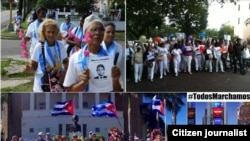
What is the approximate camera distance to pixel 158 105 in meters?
7.98

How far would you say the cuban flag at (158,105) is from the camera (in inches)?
312

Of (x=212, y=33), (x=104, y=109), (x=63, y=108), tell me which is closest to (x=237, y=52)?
(x=212, y=33)

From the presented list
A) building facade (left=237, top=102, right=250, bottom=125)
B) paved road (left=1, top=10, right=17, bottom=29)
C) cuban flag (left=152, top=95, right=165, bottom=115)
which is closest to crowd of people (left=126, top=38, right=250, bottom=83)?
cuban flag (left=152, top=95, right=165, bottom=115)

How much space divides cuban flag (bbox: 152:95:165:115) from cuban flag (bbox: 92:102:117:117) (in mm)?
584

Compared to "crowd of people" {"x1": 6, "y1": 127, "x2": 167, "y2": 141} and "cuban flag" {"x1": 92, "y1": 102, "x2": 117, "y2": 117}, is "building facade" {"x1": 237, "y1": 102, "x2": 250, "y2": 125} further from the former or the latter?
"cuban flag" {"x1": 92, "y1": 102, "x2": 117, "y2": 117}

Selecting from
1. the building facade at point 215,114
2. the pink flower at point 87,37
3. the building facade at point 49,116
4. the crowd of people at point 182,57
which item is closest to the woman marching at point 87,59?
the pink flower at point 87,37

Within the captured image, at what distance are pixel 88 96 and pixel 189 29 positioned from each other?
1.73 meters

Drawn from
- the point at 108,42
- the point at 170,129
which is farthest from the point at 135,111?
the point at 108,42

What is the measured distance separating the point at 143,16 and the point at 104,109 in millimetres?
1435

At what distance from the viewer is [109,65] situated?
7.89 m

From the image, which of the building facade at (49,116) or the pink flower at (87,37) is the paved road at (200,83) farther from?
the pink flower at (87,37)

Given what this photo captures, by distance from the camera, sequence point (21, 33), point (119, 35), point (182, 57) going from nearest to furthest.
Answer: point (119, 35) → point (182, 57) → point (21, 33)

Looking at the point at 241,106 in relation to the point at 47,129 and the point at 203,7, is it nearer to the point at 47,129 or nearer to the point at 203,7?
the point at 203,7

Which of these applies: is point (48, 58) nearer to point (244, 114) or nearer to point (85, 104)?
point (85, 104)
